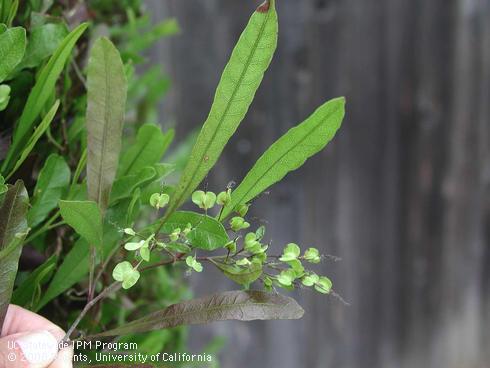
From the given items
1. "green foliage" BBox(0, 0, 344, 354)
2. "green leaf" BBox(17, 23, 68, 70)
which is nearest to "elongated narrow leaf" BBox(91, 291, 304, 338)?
"green foliage" BBox(0, 0, 344, 354)

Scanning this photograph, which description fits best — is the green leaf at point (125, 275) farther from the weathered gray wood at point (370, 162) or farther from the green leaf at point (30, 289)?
the weathered gray wood at point (370, 162)

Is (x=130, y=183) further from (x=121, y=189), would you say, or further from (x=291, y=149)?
(x=291, y=149)

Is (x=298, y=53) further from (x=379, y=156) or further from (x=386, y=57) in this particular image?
(x=379, y=156)

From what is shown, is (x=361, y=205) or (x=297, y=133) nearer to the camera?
(x=297, y=133)

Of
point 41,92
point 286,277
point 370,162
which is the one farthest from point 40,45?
point 370,162

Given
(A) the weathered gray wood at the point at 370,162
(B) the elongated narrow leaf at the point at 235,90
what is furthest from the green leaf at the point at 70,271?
(A) the weathered gray wood at the point at 370,162

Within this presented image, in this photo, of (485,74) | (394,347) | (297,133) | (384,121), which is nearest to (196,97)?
(384,121)
